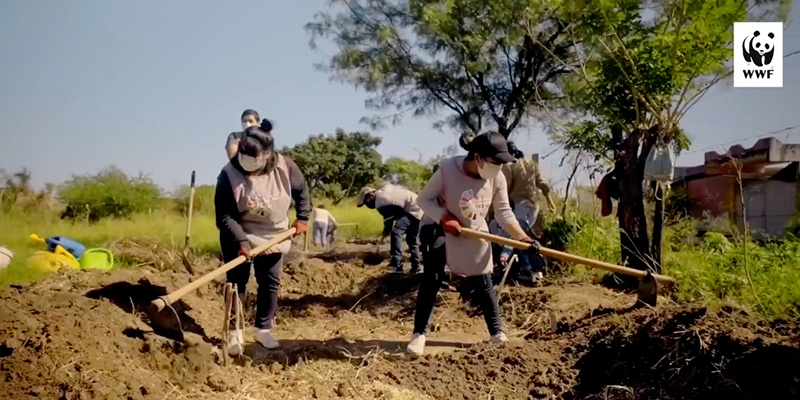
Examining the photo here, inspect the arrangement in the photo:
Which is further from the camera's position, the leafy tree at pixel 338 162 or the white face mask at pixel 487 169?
the leafy tree at pixel 338 162

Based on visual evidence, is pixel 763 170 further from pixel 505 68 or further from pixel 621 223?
pixel 621 223

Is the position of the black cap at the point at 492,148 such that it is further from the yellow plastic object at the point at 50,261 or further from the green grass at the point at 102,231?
the yellow plastic object at the point at 50,261

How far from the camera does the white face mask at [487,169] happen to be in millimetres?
4277

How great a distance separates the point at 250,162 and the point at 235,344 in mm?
1175

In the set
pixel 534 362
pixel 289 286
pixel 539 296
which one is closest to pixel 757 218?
pixel 539 296

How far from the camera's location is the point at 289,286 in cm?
761

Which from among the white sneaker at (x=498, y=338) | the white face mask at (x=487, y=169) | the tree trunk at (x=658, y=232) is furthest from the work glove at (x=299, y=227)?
the tree trunk at (x=658, y=232)

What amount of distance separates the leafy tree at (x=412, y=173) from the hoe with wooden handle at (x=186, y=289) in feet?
33.1

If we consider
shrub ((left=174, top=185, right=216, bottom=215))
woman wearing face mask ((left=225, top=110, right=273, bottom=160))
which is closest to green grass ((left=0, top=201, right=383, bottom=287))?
shrub ((left=174, top=185, right=216, bottom=215))

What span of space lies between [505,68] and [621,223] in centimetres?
716

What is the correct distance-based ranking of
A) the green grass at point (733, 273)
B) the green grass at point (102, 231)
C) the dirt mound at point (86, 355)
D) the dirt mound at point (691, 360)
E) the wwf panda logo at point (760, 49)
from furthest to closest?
the green grass at point (102, 231) < the wwf panda logo at point (760, 49) < the green grass at point (733, 273) < the dirt mound at point (86, 355) < the dirt mound at point (691, 360)

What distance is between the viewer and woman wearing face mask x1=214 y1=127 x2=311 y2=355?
14.1 feet

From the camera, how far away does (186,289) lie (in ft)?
11.9

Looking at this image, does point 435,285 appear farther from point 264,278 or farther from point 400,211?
point 400,211
